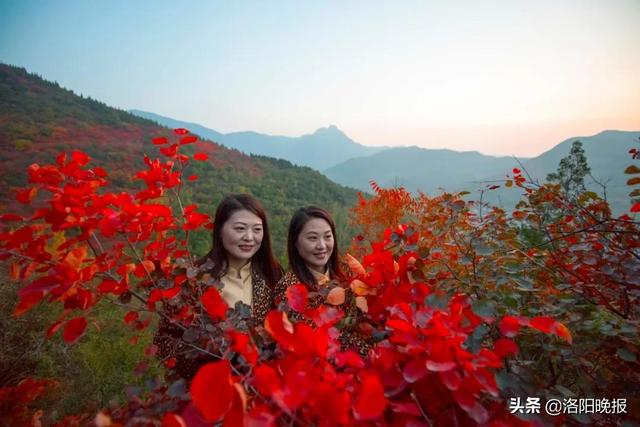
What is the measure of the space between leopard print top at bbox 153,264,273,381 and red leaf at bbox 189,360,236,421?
15.5 inches

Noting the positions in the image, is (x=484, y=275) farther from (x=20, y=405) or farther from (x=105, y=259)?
(x=20, y=405)

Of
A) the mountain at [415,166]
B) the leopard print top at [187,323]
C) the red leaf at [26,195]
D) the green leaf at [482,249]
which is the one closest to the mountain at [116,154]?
the leopard print top at [187,323]

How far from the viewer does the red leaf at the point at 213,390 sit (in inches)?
16.5

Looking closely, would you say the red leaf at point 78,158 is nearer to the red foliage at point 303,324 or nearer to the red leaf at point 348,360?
the red foliage at point 303,324

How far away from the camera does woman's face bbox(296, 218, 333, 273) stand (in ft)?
5.23

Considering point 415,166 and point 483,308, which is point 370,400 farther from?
point 415,166

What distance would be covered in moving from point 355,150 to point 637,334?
477ft

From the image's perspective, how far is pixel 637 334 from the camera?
77 centimetres

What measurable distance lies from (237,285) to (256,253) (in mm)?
206

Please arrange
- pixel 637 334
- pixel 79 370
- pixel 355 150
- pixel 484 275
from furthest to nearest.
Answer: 1. pixel 355 150
2. pixel 79 370
3. pixel 484 275
4. pixel 637 334

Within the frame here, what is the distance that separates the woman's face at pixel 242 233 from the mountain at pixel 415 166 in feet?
295

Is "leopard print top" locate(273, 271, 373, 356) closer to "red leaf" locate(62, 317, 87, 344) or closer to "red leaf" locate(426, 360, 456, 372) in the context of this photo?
"red leaf" locate(426, 360, 456, 372)

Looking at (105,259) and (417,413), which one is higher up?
(105,259)

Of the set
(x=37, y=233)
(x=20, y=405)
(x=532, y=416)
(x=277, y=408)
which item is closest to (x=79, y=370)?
(x=20, y=405)
